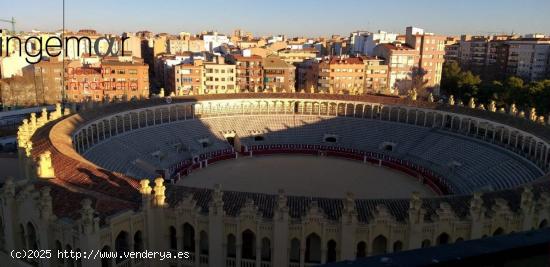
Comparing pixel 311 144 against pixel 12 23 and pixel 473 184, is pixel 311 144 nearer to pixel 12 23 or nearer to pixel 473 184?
pixel 473 184

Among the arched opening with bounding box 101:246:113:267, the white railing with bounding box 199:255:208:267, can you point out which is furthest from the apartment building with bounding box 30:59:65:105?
the white railing with bounding box 199:255:208:267

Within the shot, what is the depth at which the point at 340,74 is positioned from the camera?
347 feet

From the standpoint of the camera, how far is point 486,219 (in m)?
22.6

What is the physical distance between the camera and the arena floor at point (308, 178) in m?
47.3

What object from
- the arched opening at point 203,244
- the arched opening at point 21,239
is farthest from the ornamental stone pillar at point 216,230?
the arched opening at point 21,239

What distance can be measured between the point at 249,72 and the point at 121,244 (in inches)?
3455

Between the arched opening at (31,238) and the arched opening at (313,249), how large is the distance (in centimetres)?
1391

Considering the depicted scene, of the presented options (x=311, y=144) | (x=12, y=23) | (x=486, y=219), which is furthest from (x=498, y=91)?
(x=12, y=23)

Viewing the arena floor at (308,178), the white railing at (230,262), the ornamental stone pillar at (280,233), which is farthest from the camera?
the arena floor at (308,178)

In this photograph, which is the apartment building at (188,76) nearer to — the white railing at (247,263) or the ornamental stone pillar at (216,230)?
the ornamental stone pillar at (216,230)

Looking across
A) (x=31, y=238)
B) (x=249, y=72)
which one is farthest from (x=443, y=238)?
(x=249, y=72)

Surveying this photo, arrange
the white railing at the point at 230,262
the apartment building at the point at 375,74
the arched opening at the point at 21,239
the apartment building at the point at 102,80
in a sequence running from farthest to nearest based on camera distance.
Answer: the apartment building at the point at 375,74 < the apartment building at the point at 102,80 < the arched opening at the point at 21,239 < the white railing at the point at 230,262

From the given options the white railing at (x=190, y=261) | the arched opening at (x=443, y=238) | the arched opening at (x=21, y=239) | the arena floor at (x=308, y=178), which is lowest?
the arena floor at (x=308, y=178)

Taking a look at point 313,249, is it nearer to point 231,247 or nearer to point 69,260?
point 231,247
